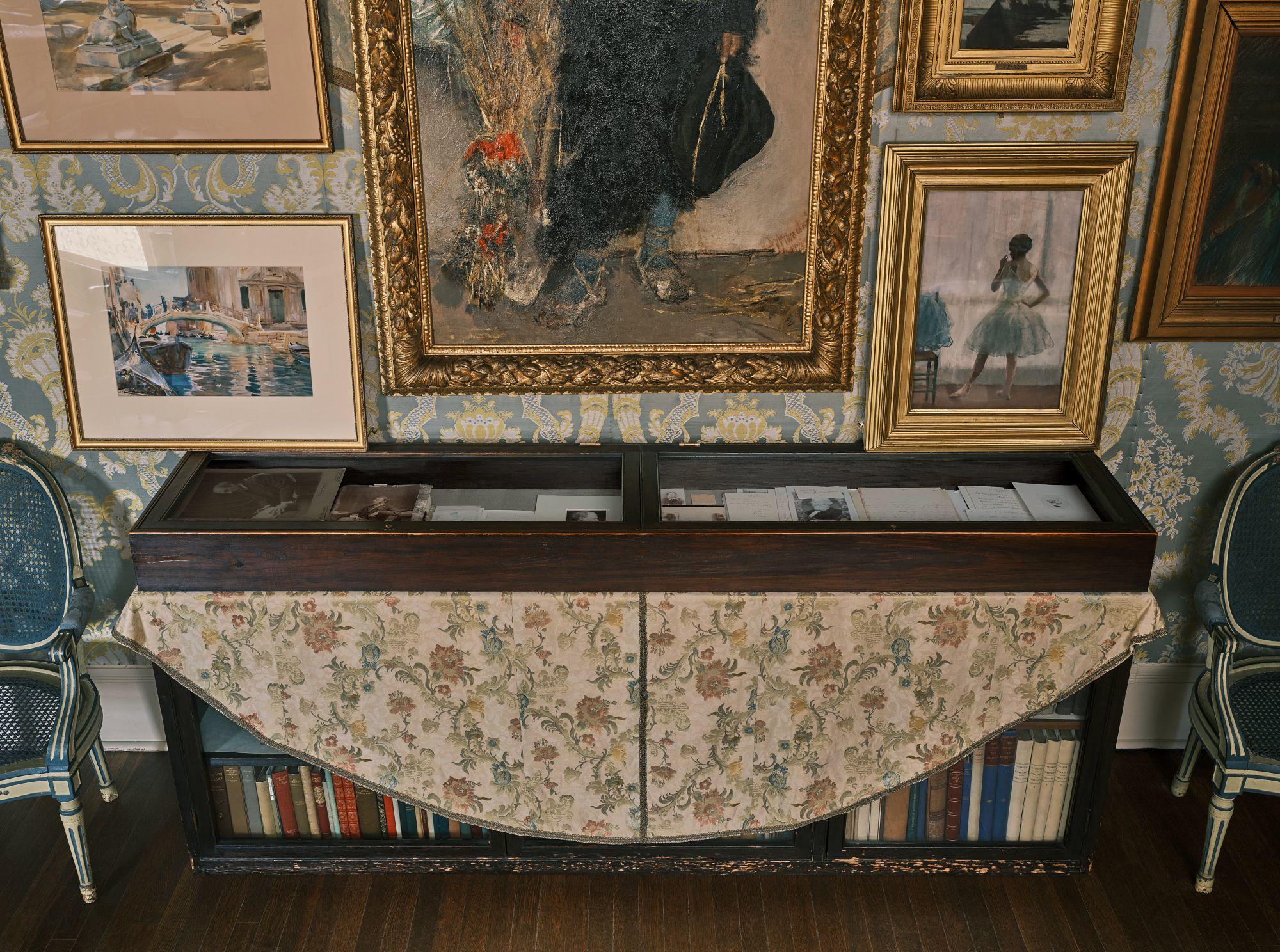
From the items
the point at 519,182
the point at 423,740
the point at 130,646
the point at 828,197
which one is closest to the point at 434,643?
the point at 423,740

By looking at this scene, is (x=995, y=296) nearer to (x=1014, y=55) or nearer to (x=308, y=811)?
(x=1014, y=55)

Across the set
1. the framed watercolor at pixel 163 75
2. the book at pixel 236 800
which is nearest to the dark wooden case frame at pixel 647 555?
the book at pixel 236 800

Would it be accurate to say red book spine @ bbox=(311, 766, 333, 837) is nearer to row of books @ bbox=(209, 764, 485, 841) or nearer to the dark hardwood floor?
row of books @ bbox=(209, 764, 485, 841)

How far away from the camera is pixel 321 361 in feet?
10.3

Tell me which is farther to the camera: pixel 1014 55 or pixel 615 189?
pixel 615 189

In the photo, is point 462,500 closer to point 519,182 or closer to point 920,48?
point 519,182

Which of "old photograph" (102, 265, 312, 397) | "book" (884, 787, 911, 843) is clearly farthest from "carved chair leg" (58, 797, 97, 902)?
"book" (884, 787, 911, 843)

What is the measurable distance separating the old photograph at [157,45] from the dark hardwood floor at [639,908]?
2.18 metres

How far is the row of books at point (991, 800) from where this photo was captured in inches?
121

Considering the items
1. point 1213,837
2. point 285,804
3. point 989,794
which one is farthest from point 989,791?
point 285,804

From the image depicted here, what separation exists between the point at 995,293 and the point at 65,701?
2.77 m

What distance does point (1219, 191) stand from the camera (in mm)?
2973

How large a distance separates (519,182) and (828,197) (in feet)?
2.70

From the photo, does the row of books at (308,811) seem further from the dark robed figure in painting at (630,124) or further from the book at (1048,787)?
the book at (1048,787)
